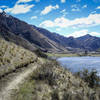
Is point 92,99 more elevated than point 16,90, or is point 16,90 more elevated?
point 16,90

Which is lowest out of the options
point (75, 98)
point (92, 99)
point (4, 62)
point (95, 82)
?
point (95, 82)

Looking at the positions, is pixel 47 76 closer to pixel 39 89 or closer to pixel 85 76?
pixel 39 89

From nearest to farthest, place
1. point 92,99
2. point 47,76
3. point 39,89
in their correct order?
point 39,89
point 92,99
point 47,76

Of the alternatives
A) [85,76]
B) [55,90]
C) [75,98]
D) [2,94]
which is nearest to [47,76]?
[55,90]

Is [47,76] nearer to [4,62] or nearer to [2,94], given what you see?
[4,62]

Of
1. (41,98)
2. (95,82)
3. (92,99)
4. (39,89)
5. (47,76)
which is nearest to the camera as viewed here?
(41,98)

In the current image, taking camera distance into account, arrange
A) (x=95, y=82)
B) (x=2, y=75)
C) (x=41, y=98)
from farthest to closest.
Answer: (x=95, y=82), (x=2, y=75), (x=41, y=98)

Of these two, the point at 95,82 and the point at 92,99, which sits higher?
the point at 92,99

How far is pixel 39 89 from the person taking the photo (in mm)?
13922

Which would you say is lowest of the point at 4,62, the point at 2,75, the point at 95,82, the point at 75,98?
the point at 95,82

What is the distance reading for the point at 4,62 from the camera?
1795cm

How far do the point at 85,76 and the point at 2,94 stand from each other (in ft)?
102

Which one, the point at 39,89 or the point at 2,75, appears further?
the point at 2,75

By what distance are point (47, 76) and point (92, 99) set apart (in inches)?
221
